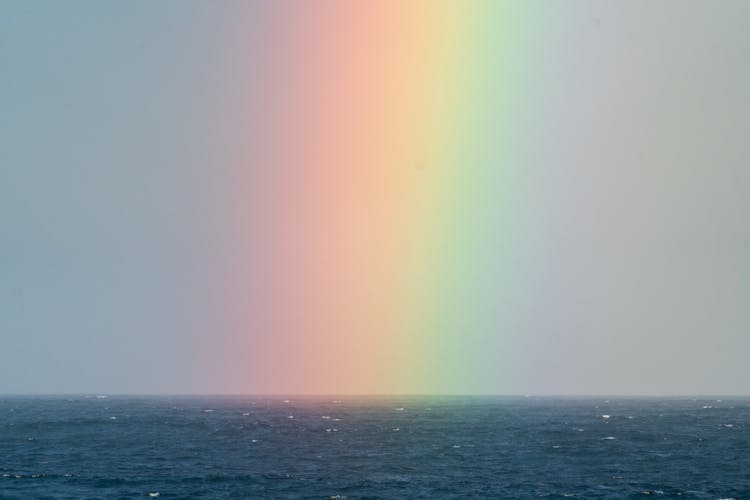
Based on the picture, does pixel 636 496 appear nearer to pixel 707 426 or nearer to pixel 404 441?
pixel 404 441

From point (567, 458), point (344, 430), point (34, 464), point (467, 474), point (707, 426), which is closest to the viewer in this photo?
point (467, 474)

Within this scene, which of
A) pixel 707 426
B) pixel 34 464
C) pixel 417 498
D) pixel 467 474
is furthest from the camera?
pixel 707 426

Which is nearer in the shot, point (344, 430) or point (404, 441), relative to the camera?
point (404, 441)

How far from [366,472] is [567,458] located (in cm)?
3147

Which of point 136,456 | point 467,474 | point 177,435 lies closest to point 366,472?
point 467,474

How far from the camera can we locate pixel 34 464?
110 meters

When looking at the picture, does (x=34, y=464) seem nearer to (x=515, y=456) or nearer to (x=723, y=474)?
(x=515, y=456)

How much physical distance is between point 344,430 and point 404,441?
110 feet

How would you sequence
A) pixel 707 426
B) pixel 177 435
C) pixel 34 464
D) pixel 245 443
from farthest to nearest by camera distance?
pixel 707 426 → pixel 177 435 → pixel 245 443 → pixel 34 464

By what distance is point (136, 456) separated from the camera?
120625 mm

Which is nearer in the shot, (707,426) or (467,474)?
(467,474)

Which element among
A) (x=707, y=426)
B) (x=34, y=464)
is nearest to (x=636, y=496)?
(x=34, y=464)

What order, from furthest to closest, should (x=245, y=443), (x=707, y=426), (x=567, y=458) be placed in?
(x=707, y=426)
(x=245, y=443)
(x=567, y=458)

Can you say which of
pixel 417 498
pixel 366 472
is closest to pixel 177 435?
pixel 366 472
